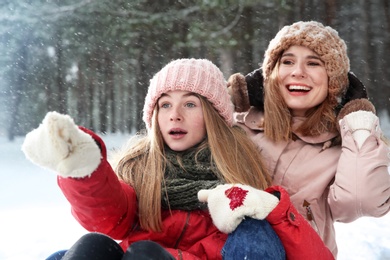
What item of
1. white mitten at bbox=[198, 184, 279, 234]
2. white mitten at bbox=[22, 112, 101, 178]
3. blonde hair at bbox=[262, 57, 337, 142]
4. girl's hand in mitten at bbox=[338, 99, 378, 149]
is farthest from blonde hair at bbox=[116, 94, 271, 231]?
white mitten at bbox=[22, 112, 101, 178]

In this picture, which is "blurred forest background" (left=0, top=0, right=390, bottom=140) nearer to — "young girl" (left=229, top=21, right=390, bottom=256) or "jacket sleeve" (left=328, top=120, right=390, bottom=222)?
"young girl" (left=229, top=21, right=390, bottom=256)

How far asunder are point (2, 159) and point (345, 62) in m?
7.51

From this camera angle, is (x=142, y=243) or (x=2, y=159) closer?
(x=142, y=243)

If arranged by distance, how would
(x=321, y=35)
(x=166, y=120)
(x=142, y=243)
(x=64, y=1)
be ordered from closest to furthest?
(x=142, y=243) < (x=166, y=120) < (x=321, y=35) < (x=64, y=1)

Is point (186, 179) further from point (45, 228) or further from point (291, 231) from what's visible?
point (45, 228)

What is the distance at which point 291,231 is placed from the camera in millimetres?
1334

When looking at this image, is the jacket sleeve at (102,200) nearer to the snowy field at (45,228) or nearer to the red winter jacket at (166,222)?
the red winter jacket at (166,222)

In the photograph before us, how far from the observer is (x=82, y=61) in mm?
8352

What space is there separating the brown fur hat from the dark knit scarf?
591 mm

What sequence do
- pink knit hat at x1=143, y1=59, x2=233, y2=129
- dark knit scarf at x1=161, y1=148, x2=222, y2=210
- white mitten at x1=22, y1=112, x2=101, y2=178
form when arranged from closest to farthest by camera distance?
white mitten at x1=22, y1=112, x2=101, y2=178
dark knit scarf at x1=161, y1=148, x2=222, y2=210
pink knit hat at x1=143, y1=59, x2=233, y2=129

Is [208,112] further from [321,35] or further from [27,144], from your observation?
[27,144]

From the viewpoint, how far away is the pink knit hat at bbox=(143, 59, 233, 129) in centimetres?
174

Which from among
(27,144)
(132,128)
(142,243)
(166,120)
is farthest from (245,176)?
(132,128)

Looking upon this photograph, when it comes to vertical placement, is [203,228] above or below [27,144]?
below
